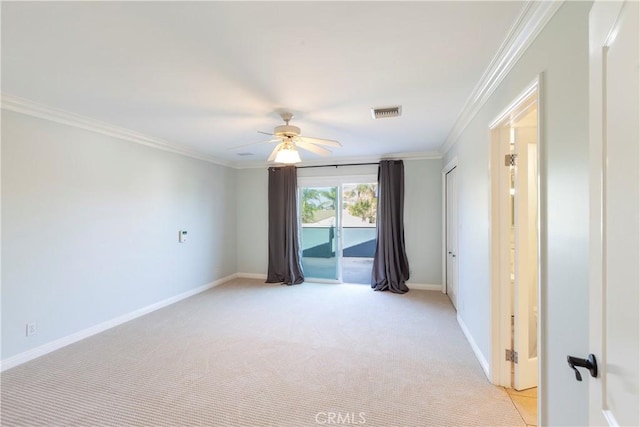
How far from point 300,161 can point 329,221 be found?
2.71 m

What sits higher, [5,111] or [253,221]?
[5,111]

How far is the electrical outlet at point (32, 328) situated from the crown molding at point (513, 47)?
452cm

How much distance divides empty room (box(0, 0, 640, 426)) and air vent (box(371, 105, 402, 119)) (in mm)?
33

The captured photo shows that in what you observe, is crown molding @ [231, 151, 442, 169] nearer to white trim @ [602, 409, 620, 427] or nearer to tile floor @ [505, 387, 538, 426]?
tile floor @ [505, 387, 538, 426]

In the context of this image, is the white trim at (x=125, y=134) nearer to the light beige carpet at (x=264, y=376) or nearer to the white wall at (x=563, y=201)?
the light beige carpet at (x=264, y=376)

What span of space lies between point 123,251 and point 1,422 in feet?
6.55

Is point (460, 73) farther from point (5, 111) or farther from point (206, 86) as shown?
point (5, 111)

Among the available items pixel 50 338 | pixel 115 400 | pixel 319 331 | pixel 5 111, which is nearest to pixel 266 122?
pixel 5 111

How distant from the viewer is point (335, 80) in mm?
2184

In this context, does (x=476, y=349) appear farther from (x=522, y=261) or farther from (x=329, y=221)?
(x=329, y=221)

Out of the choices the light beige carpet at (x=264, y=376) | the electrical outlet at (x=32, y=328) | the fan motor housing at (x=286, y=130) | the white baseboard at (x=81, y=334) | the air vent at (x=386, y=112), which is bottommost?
the light beige carpet at (x=264, y=376)

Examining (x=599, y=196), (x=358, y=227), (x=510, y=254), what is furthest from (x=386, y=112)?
(x=358, y=227)

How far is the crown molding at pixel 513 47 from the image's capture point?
135cm

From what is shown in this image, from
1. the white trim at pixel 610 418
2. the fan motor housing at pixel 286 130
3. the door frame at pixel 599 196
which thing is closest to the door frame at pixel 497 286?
the door frame at pixel 599 196
